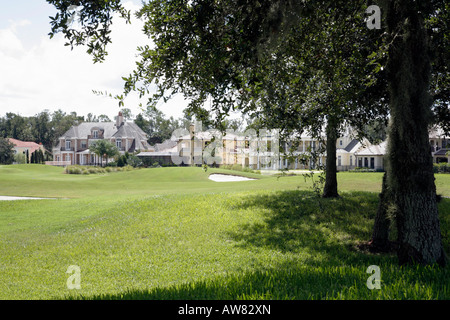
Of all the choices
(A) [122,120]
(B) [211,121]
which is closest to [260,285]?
(B) [211,121]

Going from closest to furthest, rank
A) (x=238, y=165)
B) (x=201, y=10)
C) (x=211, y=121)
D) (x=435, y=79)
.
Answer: (x=201, y=10)
(x=211, y=121)
(x=435, y=79)
(x=238, y=165)

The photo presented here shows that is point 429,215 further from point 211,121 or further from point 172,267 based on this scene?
point 172,267

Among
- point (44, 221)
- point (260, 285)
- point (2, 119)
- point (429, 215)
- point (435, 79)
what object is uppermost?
point (2, 119)

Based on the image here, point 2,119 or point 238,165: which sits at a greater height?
point 2,119

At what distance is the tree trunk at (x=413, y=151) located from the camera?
6.04m

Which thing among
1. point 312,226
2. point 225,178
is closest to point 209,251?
point 312,226

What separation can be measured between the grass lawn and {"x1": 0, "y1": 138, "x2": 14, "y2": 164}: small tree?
52.1 m

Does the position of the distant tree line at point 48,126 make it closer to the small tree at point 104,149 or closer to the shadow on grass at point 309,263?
the small tree at point 104,149

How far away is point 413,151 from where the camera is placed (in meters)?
6.16

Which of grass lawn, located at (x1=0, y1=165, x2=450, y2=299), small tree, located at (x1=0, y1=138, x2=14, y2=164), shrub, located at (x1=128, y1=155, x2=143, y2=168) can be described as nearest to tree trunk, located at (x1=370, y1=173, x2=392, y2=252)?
grass lawn, located at (x1=0, y1=165, x2=450, y2=299)

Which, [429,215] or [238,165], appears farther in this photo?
[238,165]

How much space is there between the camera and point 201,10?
19.0 feet

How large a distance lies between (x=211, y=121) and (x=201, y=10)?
2.06m

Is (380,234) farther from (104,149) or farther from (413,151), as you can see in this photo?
(104,149)
